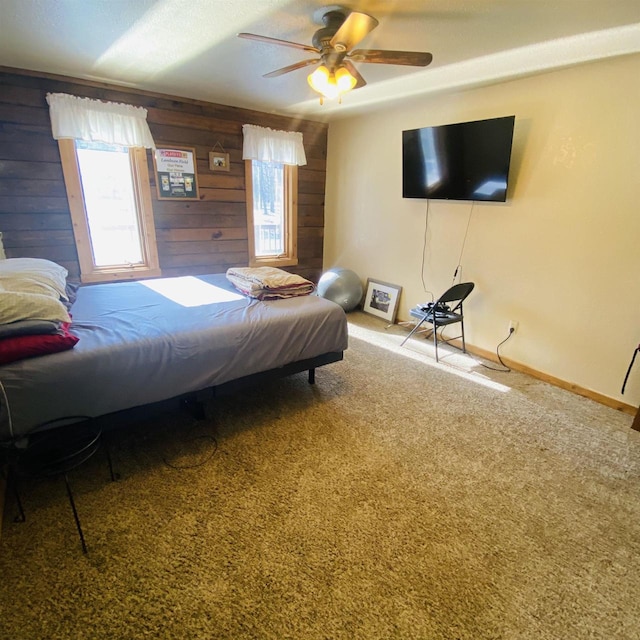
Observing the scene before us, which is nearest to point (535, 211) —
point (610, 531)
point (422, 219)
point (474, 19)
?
point (422, 219)

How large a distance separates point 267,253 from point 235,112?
158 cm

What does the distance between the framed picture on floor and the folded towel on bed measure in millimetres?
1694

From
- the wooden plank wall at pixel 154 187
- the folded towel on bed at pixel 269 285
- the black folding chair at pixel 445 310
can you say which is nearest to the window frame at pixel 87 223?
the wooden plank wall at pixel 154 187

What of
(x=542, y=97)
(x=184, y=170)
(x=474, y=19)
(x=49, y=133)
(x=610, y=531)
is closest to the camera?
(x=610, y=531)

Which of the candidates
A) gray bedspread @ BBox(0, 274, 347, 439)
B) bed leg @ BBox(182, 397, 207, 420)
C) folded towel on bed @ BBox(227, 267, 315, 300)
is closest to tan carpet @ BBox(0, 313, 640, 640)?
bed leg @ BBox(182, 397, 207, 420)

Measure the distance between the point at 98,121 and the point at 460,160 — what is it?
3.15m

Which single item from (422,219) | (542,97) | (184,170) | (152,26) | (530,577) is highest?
(152,26)

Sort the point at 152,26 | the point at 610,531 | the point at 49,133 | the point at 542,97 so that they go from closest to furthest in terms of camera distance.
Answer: the point at 610,531 → the point at 152,26 → the point at 542,97 → the point at 49,133

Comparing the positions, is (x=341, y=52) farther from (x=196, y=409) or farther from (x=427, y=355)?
(x=427, y=355)

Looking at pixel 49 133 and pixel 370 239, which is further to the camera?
pixel 370 239

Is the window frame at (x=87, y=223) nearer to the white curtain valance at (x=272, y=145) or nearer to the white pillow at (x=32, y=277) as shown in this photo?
the white pillow at (x=32, y=277)

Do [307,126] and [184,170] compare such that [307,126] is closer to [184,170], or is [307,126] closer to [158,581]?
[184,170]

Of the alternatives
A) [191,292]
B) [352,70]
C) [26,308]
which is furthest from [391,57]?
[26,308]

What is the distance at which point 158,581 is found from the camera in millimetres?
1315
